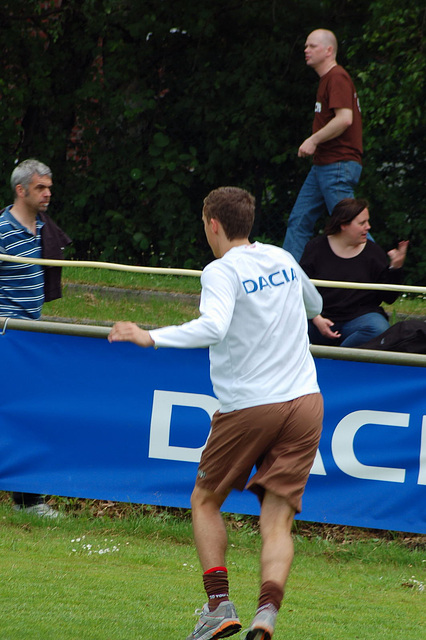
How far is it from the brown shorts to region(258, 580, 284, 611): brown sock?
0.34 m

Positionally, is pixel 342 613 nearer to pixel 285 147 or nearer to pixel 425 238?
pixel 425 238

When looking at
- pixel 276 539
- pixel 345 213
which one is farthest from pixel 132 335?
pixel 345 213

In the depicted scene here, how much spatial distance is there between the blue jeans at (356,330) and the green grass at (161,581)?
1264 millimetres

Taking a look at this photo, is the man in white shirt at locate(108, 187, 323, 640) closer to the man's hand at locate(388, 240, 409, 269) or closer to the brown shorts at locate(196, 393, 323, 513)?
the brown shorts at locate(196, 393, 323, 513)

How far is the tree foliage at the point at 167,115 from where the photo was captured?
43.1 feet

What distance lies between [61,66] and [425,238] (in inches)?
237

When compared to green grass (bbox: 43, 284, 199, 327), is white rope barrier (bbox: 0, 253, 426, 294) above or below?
above

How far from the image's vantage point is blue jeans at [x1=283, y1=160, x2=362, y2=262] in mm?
7777

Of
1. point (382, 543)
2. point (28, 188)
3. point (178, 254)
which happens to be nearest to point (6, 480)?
point (28, 188)

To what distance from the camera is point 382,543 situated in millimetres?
5469

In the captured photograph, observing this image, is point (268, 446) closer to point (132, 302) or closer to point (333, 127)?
point (333, 127)

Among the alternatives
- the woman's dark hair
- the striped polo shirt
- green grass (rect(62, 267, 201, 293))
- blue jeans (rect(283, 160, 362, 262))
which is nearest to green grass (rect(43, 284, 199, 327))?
green grass (rect(62, 267, 201, 293))

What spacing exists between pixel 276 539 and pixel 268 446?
370 mm

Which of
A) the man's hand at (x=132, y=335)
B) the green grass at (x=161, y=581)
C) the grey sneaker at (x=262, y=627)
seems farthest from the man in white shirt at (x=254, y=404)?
the green grass at (x=161, y=581)
